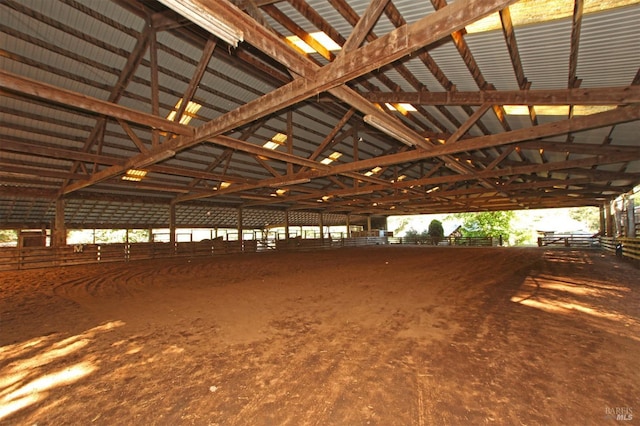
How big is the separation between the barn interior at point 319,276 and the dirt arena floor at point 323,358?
0.10ft

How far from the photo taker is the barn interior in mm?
2676

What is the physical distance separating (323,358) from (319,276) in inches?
247

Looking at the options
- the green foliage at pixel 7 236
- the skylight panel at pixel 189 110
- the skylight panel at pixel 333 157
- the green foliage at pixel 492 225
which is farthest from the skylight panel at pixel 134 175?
the green foliage at pixel 492 225

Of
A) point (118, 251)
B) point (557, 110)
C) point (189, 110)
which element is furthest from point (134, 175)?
point (557, 110)

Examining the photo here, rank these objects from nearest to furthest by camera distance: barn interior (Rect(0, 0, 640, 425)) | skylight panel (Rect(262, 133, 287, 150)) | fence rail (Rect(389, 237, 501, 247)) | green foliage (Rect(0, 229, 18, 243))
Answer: barn interior (Rect(0, 0, 640, 425))
skylight panel (Rect(262, 133, 287, 150))
green foliage (Rect(0, 229, 18, 243))
fence rail (Rect(389, 237, 501, 247))

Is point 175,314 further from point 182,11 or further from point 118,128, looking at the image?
point 118,128

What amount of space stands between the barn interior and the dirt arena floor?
30 millimetres

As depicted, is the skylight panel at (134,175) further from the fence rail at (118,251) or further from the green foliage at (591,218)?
the green foliage at (591,218)

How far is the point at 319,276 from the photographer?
970 centimetres

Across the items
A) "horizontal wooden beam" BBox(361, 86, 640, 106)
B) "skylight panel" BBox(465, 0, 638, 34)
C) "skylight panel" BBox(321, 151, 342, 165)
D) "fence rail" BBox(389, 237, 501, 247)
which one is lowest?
"fence rail" BBox(389, 237, 501, 247)

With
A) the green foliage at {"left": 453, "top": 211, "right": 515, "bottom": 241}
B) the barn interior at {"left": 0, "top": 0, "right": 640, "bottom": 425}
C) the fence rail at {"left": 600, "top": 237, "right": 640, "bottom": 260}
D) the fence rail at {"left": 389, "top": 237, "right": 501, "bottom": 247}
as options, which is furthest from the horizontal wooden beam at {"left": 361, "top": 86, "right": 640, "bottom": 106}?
the green foliage at {"left": 453, "top": 211, "right": 515, "bottom": 241}

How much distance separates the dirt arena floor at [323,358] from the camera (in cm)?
245

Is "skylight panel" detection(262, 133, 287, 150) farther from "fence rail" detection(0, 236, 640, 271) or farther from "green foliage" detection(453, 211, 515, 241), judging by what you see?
"green foliage" detection(453, 211, 515, 241)

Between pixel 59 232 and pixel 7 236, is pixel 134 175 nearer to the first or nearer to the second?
pixel 59 232
